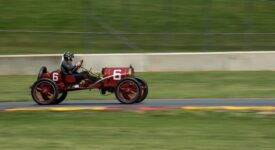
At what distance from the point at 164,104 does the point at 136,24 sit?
12428 mm

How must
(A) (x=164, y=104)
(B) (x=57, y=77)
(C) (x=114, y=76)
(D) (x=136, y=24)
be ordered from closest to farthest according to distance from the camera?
(A) (x=164, y=104) → (C) (x=114, y=76) → (B) (x=57, y=77) → (D) (x=136, y=24)

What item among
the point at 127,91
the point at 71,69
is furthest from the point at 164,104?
the point at 71,69

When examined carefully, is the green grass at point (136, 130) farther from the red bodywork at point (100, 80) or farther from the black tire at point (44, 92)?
the red bodywork at point (100, 80)

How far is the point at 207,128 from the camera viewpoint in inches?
432

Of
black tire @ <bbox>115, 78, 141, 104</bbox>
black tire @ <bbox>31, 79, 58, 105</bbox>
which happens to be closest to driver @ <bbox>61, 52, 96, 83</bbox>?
black tire @ <bbox>31, 79, 58, 105</bbox>

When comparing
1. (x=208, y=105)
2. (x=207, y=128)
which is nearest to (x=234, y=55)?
(x=208, y=105)

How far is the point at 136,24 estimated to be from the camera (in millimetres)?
27484

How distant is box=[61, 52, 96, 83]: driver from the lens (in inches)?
615

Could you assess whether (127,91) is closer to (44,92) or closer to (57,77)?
(57,77)

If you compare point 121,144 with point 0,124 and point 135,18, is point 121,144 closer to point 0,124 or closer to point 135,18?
point 0,124

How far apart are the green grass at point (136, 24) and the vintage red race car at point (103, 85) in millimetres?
9671

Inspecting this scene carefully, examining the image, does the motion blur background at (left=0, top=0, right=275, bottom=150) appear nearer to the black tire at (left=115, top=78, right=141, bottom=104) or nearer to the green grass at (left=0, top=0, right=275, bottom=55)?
the green grass at (left=0, top=0, right=275, bottom=55)

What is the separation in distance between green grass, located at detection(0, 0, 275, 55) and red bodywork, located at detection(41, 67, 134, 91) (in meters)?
9.66

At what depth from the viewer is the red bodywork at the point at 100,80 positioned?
51.0ft
